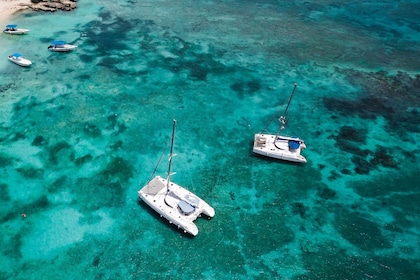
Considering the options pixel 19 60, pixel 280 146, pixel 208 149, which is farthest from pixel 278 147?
pixel 19 60

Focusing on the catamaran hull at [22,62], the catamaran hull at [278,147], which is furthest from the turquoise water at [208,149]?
the catamaran hull at [278,147]

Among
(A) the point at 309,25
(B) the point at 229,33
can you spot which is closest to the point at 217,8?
(B) the point at 229,33

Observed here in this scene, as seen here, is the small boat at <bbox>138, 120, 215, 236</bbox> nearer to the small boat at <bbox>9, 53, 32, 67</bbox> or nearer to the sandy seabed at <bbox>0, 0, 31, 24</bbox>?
the small boat at <bbox>9, 53, 32, 67</bbox>

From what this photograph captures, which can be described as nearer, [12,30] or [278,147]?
[278,147]

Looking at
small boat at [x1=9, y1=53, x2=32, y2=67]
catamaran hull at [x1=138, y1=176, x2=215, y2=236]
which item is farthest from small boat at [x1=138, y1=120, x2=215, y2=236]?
small boat at [x1=9, y1=53, x2=32, y2=67]

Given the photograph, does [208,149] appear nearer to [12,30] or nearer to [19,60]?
[19,60]

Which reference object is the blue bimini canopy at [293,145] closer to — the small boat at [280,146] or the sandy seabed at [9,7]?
the small boat at [280,146]
